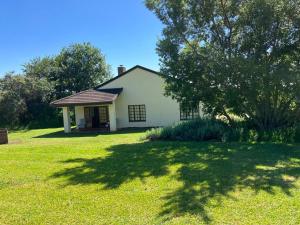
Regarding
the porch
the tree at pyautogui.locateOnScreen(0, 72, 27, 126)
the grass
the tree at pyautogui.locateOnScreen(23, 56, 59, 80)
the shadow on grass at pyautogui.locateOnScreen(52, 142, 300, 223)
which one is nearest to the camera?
the grass

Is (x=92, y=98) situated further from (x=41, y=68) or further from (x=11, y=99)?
(x=41, y=68)

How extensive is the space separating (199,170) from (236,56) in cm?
830

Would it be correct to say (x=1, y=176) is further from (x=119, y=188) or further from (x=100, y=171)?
(x=119, y=188)

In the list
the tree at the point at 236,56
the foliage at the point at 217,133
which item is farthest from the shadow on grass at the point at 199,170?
the tree at the point at 236,56

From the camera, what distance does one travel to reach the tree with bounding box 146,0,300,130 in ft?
46.9

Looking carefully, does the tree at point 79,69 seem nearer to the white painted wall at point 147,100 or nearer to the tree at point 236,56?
the white painted wall at point 147,100

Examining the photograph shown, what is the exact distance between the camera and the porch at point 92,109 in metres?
23.8

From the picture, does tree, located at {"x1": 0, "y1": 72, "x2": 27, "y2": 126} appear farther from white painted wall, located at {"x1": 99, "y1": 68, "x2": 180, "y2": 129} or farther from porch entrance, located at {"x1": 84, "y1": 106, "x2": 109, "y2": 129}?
white painted wall, located at {"x1": 99, "y1": 68, "x2": 180, "y2": 129}

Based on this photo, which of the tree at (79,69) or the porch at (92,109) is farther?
the tree at (79,69)

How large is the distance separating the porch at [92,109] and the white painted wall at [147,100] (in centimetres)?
87

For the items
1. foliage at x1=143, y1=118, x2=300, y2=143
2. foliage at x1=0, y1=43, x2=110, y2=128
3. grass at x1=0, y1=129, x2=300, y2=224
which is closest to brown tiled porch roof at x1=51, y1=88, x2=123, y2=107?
foliage at x1=143, y1=118, x2=300, y2=143

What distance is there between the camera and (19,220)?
211 inches

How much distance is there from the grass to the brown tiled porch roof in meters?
12.1

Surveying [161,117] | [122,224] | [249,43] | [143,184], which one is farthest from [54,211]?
[161,117]
